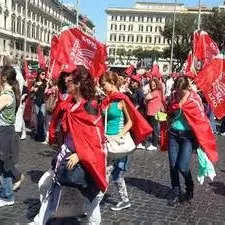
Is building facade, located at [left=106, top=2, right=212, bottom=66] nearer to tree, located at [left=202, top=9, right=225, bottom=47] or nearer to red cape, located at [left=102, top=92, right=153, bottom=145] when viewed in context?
tree, located at [left=202, top=9, right=225, bottom=47]

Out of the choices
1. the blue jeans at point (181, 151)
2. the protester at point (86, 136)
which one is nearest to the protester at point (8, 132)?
the protester at point (86, 136)

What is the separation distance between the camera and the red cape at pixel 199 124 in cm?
700

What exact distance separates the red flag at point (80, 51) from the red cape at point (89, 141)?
13.7 ft

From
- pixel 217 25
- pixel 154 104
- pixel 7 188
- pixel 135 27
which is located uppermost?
pixel 135 27

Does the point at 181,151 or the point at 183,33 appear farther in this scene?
the point at 183,33

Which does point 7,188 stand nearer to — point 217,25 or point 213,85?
point 213,85

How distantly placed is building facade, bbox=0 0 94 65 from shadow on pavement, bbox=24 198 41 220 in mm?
68262

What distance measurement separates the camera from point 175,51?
64812mm

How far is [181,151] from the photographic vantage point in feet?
23.1

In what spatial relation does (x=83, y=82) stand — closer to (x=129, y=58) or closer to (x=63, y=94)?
(x=63, y=94)

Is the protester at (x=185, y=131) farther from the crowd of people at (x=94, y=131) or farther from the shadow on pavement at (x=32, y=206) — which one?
the shadow on pavement at (x=32, y=206)

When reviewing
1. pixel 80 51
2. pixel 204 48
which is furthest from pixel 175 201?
pixel 204 48

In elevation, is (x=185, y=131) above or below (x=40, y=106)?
above

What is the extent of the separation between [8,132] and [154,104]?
20.4ft
